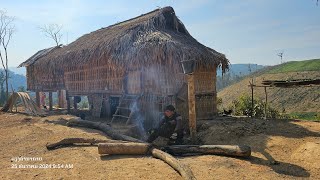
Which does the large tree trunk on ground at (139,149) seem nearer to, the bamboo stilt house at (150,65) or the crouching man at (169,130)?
the crouching man at (169,130)

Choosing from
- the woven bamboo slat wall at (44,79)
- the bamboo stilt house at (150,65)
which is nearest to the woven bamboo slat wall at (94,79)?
the bamboo stilt house at (150,65)

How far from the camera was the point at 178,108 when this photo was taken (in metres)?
12.6

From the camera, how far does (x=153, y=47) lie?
12.4 metres

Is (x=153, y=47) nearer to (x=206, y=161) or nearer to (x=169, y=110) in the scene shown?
(x=169, y=110)

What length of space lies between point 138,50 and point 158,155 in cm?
680

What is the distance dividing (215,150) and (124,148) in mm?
2203

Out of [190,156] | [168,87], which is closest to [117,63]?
[168,87]

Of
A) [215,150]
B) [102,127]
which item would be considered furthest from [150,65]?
[215,150]

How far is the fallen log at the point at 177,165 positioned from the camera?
5.38 m

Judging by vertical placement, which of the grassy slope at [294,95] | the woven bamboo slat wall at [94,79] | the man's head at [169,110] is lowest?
the grassy slope at [294,95]

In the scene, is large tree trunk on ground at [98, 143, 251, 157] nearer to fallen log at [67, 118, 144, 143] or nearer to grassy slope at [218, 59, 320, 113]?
fallen log at [67, 118, 144, 143]

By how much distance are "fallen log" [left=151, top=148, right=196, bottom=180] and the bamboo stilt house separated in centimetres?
493

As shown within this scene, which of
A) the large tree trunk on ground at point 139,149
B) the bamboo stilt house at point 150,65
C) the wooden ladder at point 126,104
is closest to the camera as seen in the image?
the large tree trunk on ground at point 139,149

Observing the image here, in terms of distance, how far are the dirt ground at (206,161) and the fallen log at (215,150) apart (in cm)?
20
